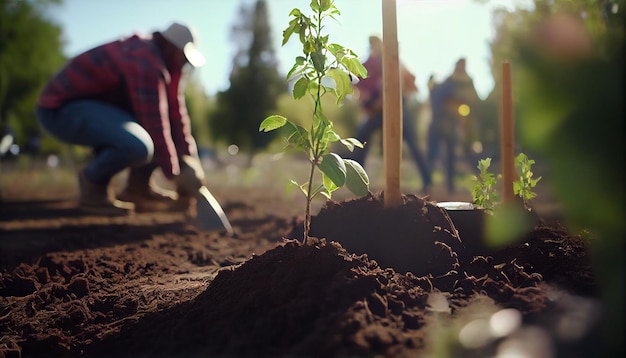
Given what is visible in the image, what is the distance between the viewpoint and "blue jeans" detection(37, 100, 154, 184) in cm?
477

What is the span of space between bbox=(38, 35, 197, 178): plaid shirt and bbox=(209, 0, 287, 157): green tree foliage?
22.1 metres

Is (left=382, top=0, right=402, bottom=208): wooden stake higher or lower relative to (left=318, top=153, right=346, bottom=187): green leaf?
higher

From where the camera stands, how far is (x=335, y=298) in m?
1.81

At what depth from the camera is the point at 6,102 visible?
1525 cm

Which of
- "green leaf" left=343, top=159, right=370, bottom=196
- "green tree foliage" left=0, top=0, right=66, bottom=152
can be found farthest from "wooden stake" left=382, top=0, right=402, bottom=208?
"green tree foliage" left=0, top=0, right=66, bottom=152

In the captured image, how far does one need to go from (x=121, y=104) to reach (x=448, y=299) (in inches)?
161

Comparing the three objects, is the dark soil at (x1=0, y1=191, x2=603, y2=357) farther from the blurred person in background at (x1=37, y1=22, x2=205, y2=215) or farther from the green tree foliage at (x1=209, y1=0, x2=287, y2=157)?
the green tree foliage at (x1=209, y1=0, x2=287, y2=157)

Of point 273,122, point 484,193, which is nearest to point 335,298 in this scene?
point 273,122

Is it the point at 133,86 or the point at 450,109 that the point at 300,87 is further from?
the point at 450,109

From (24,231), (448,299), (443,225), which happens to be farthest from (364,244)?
(24,231)

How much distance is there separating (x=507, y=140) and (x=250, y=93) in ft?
84.4

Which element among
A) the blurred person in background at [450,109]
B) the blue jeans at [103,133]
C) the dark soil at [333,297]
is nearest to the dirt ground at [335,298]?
the dark soil at [333,297]

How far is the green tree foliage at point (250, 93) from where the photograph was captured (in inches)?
1107

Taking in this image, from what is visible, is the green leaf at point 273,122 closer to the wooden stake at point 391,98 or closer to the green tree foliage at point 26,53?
the wooden stake at point 391,98
